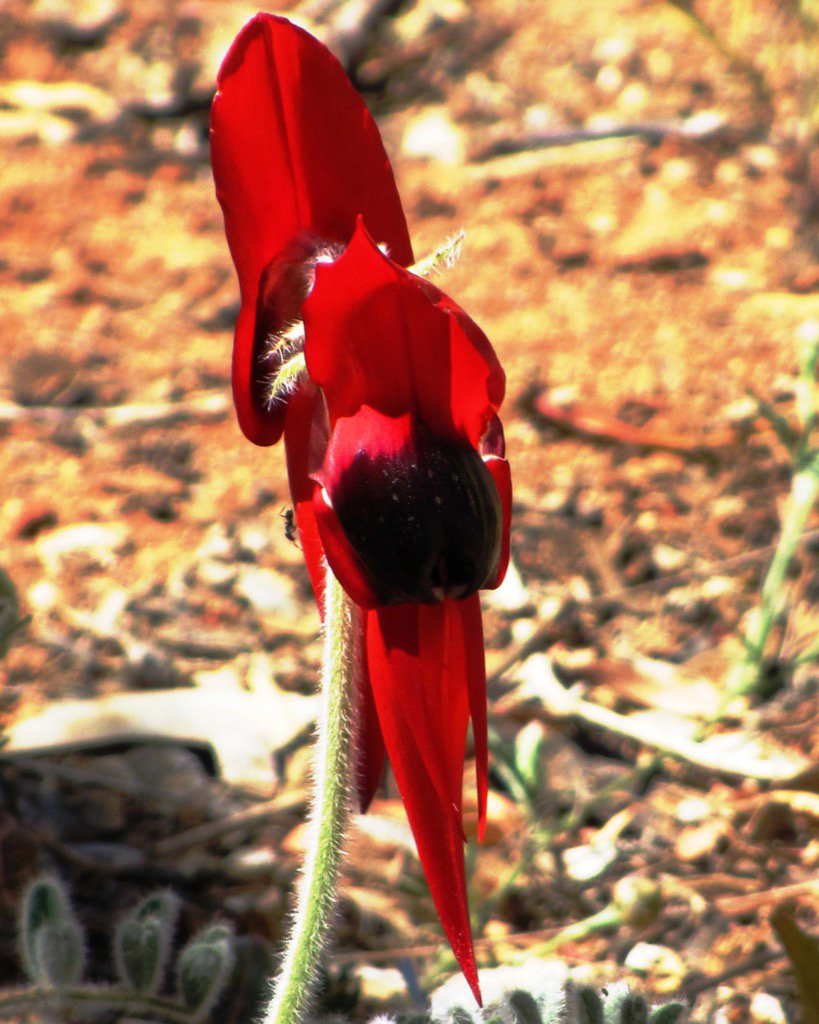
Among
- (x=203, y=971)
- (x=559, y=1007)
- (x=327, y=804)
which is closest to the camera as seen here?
(x=327, y=804)

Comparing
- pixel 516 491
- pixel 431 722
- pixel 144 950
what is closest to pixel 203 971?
pixel 144 950

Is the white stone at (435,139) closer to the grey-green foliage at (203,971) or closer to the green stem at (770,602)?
the green stem at (770,602)

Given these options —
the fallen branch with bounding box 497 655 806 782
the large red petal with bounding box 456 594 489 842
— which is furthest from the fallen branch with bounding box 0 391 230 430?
the large red petal with bounding box 456 594 489 842

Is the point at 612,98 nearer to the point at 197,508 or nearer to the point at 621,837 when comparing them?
the point at 197,508

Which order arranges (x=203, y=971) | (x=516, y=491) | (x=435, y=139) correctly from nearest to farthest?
1. (x=203, y=971)
2. (x=516, y=491)
3. (x=435, y=139)

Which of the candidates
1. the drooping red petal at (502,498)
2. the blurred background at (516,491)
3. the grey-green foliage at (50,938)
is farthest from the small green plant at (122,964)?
the drooping red petal at (502,498)

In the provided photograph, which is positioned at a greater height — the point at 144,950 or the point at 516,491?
the point at 516,491

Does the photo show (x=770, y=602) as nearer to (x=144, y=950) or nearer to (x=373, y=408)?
(x=144, y=950)
